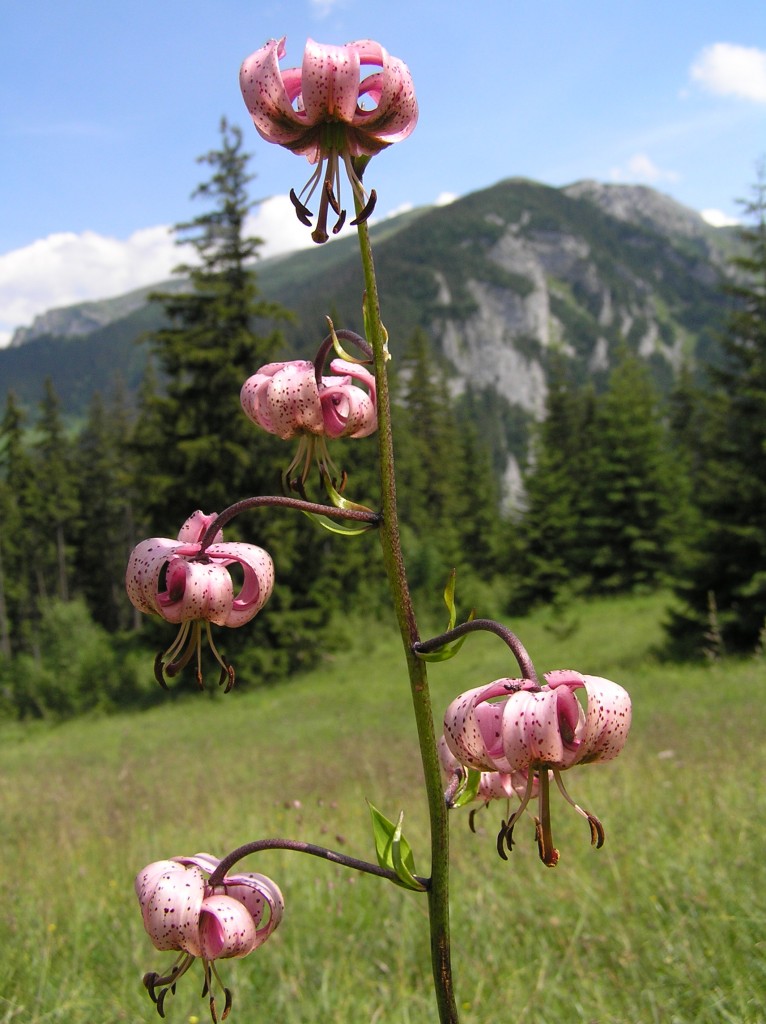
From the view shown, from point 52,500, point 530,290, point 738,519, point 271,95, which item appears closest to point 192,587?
point 271,95

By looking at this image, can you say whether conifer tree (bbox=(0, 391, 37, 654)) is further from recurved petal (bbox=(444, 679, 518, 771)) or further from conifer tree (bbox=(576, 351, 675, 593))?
recurved petal (bbox=(444, 679, 518, 771))

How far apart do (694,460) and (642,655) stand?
24.6 metres

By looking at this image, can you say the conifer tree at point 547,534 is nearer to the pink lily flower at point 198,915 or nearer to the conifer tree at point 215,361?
the conifer tree at point 215,361

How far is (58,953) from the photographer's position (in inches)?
95.5

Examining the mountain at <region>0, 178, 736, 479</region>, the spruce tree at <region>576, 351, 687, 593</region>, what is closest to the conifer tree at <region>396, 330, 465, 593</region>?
the spruce tree at <region>576, 351, 687, 593</region>

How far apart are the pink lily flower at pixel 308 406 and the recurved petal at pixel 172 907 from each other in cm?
49

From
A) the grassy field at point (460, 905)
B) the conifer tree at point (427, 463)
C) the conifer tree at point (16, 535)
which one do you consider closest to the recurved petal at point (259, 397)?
the grassy field at point (460, 905)

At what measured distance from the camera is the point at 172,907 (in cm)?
97

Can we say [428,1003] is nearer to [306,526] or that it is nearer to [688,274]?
[306,526]

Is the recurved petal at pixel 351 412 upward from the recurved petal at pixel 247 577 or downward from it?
upward

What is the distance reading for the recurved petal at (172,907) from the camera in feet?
3.17

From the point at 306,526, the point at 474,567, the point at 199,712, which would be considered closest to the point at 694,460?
the point at 474,567

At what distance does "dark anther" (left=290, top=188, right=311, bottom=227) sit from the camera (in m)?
0.95

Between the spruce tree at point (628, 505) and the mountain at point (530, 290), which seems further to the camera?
the mountain at point (530, 290)
